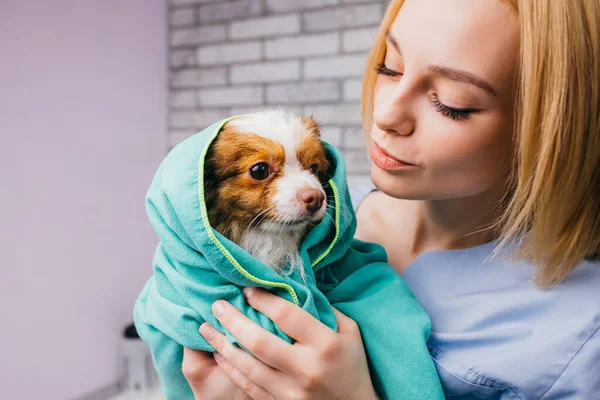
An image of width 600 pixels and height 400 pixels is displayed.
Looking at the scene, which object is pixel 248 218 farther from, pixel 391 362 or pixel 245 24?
pixel 245 24

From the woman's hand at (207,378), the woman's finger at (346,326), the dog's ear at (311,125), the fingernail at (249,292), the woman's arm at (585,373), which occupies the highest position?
the dog's ear at (311,125)

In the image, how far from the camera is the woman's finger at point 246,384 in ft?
2.78

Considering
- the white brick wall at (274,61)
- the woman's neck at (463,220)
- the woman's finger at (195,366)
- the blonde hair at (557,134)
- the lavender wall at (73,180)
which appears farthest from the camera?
the white brick wall at (274,61)

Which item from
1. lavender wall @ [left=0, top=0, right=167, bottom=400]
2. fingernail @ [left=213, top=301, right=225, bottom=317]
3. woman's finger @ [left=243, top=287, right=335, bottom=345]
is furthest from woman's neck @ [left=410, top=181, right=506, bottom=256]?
lavender wall @ [left=0, top=0, right=167, bottom=400]

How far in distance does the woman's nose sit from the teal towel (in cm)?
14

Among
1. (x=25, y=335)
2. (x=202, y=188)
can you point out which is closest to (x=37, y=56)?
(x=25, y=335)

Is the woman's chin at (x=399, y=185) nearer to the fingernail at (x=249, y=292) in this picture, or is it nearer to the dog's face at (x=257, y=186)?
the dog's face at (x=257, y=186)

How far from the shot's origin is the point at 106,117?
2230 millimetres

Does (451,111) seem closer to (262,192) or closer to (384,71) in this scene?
(384,71)

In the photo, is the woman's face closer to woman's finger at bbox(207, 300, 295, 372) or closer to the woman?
the woman

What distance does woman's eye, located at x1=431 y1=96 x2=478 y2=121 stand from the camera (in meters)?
0.82

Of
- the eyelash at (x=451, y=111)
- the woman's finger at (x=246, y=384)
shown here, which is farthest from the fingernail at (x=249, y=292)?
the eyelash at (x=451, y=111)

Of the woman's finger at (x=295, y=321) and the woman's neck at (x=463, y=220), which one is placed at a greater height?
the woman's neck at (x=463, y=220)

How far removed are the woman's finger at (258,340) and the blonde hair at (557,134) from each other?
449 millimetres
